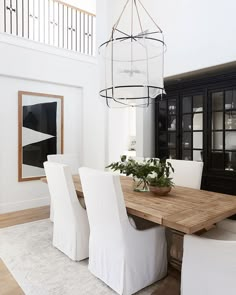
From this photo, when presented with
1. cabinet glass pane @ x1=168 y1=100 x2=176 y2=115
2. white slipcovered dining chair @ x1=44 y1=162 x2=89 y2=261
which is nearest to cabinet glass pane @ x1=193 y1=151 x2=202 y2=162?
cabinet glass pane @ x1=168 y1=100 x2=176 y2=115

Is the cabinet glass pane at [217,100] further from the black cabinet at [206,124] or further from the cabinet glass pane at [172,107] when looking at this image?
the cabinet glass pane at [172,107]

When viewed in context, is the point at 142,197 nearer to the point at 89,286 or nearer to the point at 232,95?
the point at 89,286

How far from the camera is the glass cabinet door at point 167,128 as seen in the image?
449cm

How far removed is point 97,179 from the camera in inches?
76.9

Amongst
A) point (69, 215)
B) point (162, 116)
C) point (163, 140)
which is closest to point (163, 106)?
point (162, 116)

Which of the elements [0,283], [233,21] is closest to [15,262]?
[0,283]

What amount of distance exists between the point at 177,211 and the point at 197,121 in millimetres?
2577

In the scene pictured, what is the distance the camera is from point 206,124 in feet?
13.1

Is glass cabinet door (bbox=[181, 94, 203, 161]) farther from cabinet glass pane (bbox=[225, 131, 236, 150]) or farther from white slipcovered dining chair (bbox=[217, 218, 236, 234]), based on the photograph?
white slipcovered dining chair (bbox=[217, 218, 236, 234])

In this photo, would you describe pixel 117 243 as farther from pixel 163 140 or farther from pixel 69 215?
pixel 163 140

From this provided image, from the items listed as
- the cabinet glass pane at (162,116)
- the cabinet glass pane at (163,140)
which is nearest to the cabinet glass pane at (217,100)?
the cabinet glass pane at (162,116)

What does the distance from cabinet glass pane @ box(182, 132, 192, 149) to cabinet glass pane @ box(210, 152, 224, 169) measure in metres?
0.45

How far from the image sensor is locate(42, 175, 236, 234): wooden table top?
5.53 feet

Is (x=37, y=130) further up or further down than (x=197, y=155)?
further up
